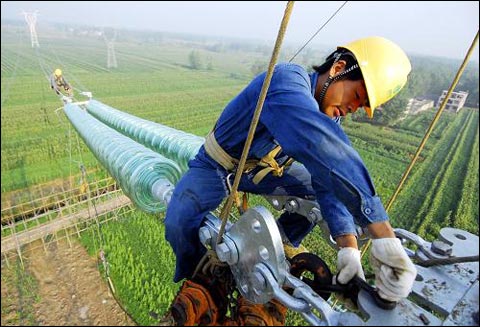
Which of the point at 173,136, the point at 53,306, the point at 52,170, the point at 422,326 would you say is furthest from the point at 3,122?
the point at 422,326

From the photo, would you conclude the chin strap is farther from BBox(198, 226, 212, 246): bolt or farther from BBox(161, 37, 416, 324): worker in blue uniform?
BBox(198, 226, 212, 246): bolt

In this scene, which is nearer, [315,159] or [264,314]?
[315,159]

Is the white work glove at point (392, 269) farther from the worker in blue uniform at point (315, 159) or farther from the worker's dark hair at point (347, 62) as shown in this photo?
the worker's dark hair at point (347, 62)

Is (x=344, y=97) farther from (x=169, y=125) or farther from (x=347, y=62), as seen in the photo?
(x=169, y=125)

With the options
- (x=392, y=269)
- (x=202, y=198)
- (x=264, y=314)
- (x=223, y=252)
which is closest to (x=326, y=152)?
(x=392, y=269)

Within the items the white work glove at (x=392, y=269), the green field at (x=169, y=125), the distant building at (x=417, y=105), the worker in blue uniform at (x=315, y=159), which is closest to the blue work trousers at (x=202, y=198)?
the worker in blue uniform at (x=315, y=159)

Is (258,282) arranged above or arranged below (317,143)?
below

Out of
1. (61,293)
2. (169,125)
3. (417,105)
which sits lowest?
(169,125)
